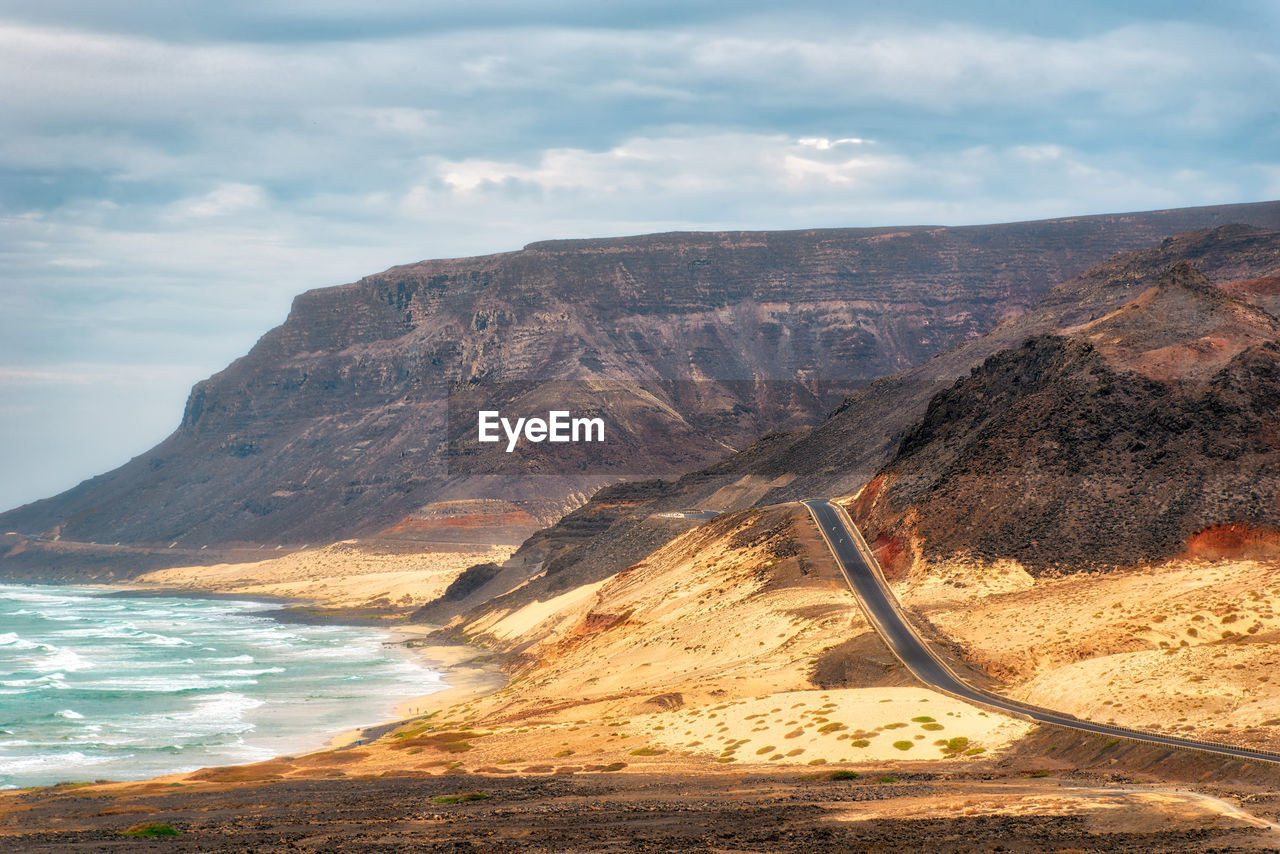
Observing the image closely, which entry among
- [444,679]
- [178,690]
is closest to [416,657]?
[444,679]

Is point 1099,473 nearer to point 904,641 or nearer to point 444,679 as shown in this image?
point 904,641

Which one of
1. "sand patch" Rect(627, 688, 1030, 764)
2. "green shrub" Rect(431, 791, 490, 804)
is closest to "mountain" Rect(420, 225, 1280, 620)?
"sand patch" Rect(627, 688, 1030, 764)

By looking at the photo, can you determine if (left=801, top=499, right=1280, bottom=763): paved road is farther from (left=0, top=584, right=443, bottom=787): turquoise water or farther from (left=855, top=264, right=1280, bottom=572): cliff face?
(left=0, top=584, right=443, bottom=787): turquoise water

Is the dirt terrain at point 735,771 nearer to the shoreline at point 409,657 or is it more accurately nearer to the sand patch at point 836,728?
the sand patch at point 836,728

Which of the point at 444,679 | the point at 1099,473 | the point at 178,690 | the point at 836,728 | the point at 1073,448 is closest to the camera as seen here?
the point at 836,728

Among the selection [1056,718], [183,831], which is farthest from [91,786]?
[1056,718]

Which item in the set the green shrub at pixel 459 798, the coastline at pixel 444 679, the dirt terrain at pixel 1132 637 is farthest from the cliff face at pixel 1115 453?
the green shrub at pixel 459 798
